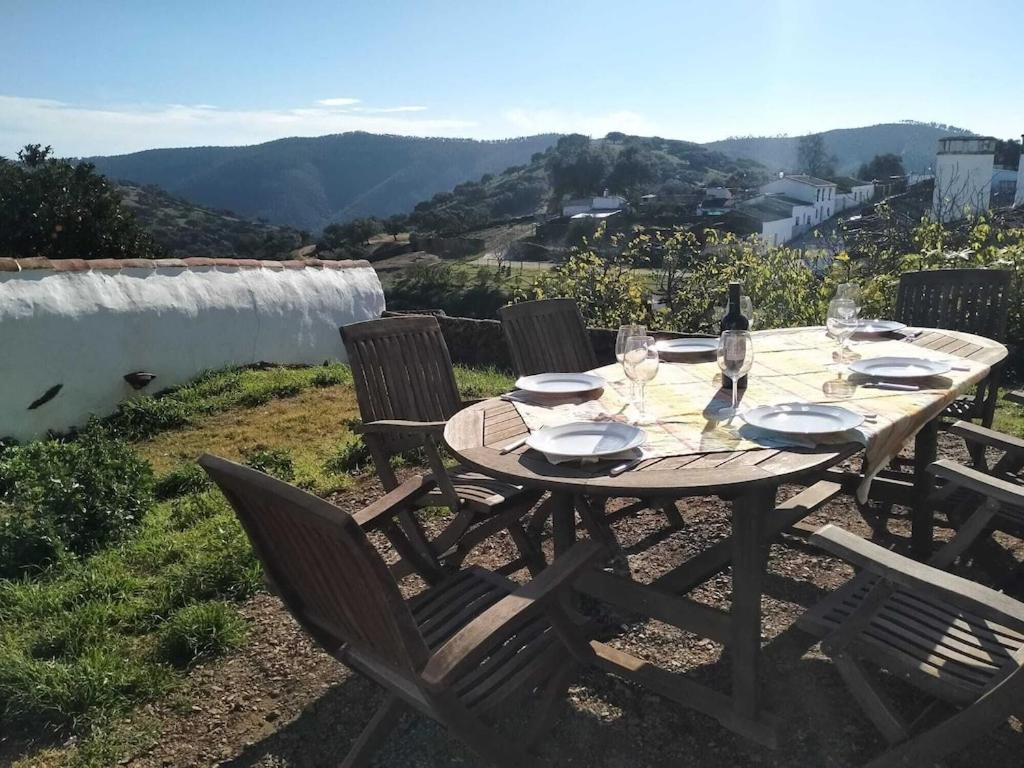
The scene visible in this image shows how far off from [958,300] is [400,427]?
3.24 metres

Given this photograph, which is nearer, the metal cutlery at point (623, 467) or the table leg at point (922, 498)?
the metal cutlery at point (623, 467)

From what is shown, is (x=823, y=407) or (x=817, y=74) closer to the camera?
(x=823, y=407)

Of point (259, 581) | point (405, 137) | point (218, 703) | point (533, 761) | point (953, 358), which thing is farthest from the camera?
point (405, 137)

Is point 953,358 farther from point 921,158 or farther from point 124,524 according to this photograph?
point 921,158

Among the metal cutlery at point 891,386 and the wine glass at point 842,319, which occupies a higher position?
the wine glass at point 842,319

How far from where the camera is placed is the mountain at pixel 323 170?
74.1 m

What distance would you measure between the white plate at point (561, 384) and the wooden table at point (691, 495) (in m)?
0.13

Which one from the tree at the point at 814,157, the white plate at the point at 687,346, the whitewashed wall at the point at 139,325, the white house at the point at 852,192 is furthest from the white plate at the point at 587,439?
the tree at the point at 814,157

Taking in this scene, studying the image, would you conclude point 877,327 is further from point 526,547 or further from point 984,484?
point 526,547

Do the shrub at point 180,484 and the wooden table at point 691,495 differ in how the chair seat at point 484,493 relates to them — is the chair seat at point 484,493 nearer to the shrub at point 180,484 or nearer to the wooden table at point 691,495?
the wooden table at point 691,495

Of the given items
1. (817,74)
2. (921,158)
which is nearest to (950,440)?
(817,74)

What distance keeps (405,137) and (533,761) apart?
93.6m

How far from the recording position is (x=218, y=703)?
226cm

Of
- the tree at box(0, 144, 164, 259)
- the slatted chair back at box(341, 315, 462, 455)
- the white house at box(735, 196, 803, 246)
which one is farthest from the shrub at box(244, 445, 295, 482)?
the white house at box(735, 196, 803, 246)
